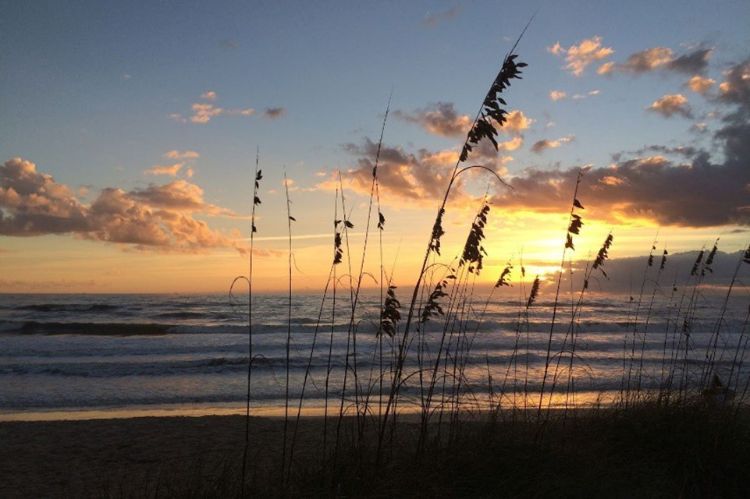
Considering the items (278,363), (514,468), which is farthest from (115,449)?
(278,363)

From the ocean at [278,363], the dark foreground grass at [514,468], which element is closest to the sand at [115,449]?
the dark foreground grass at [514,468]

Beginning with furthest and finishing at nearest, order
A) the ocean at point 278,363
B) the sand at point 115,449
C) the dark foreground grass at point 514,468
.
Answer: the ocean at point 278,363 < the sand at point 115,449 < the dark foreground grass at point 514,468

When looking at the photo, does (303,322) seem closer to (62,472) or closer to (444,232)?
(62,472)

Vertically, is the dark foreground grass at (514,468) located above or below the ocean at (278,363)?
above

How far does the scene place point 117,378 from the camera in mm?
15594

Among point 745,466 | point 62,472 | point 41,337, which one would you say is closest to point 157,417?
point 62,472

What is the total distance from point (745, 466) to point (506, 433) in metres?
1.97

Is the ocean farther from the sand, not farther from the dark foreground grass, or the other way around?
the sand

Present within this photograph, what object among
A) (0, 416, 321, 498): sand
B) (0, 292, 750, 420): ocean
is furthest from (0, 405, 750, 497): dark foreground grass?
(0, 292, 750, 420): ocean

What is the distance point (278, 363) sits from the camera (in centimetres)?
1852

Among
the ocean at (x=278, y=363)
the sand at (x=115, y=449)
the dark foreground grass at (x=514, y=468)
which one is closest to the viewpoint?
the dark foreground grass at (x=514, y=468)

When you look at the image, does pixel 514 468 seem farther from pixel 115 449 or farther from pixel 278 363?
pixel 278 363

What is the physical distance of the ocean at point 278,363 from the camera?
9.88 metres

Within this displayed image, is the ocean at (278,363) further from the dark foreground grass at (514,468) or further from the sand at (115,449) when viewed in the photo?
the sand at (115,449)
